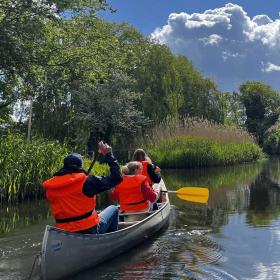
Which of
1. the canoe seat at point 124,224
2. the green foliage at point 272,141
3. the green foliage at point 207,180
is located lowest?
the canoe seat at point 124,224

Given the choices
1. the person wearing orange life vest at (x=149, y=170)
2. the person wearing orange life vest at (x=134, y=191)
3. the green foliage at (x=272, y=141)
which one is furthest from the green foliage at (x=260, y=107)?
the person wearing orange life vest at (x=134, y=191)

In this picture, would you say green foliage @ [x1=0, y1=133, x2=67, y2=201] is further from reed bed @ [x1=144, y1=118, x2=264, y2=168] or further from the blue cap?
reed bed @ [x1=144, y1=118, x2=264, y2=168]

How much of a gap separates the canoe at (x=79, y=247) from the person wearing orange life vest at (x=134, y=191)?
1.63 feet

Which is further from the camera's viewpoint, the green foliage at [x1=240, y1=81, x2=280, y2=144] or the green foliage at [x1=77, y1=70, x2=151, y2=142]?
the green foliage at [x1=240, y1=81, x2=280, y2=144]

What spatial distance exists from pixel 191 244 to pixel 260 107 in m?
44.9

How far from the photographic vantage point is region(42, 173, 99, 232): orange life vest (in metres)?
6.25

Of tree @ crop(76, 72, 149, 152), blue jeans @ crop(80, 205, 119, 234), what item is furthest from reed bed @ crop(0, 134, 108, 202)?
tree @ crop(76, 72, 149, 152)

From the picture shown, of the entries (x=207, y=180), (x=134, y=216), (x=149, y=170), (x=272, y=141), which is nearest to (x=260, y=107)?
(x=272, y=141)

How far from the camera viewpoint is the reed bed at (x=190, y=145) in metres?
24.9

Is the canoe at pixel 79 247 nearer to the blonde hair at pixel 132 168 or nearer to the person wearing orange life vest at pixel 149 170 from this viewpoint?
the blonde hair at pixel 132 168

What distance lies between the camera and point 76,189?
20.6ft

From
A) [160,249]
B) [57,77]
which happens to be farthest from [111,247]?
[57,77]

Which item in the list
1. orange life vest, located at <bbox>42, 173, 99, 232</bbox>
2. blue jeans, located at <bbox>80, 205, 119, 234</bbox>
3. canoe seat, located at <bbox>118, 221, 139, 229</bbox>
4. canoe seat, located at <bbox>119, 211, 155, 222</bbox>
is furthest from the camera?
canoe seat, located at <bbox>119, 211, 155, 222</bbox>

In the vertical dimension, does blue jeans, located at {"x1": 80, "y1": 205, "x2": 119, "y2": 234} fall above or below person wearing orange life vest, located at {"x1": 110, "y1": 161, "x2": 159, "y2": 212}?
below
